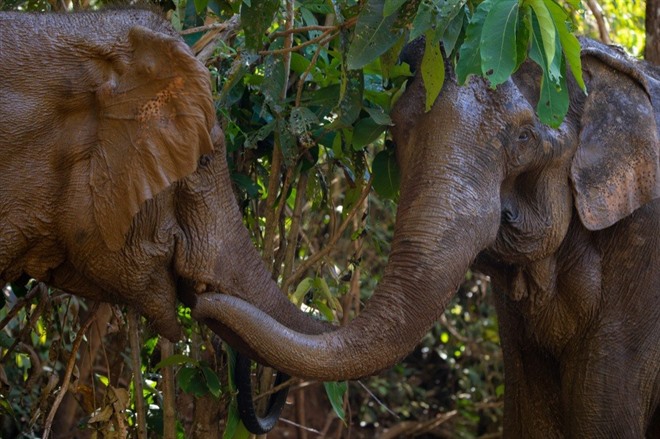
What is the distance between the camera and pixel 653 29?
5.75 m

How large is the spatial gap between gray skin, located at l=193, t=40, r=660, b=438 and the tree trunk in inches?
35.8

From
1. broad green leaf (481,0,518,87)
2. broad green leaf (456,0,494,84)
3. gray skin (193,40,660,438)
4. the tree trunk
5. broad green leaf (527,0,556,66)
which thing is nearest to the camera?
broad green leaf (527,0,556,66)

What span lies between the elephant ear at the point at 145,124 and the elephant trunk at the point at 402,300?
14.9 inches

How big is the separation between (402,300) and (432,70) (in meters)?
0.73

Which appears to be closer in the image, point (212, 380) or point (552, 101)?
point (552, 101)

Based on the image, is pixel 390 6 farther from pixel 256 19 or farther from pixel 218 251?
pixel 218 251

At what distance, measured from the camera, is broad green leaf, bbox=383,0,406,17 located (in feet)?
12.0

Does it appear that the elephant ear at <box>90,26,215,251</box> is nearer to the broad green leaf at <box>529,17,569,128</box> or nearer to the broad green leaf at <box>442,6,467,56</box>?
the broad green leaf at <box>442,6,467,56</box>

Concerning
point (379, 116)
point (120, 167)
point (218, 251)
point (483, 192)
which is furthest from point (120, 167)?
point (483, 192)

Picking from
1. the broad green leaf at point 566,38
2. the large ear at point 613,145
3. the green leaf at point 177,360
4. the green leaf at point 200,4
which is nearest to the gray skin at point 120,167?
the green leaf at point 200,4

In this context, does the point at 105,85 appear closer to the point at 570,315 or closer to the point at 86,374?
the point at 570,315

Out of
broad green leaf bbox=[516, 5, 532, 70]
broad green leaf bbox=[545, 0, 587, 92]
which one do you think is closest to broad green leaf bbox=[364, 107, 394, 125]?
broad green leaf bbox=[516, 5, 532, 70]

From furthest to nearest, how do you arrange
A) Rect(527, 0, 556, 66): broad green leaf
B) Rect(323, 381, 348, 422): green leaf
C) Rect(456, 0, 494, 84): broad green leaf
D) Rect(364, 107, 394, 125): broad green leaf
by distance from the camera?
Rect(323, 381, 348, 422): green leaf < Rect(364, 107, 394, 125): broad green leaf < Rect(456, 0, 494, 84): broad green leaf < Rect(527, 0, 556, 66): broad green leaf

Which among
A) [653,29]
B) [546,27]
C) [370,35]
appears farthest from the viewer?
[653,29]
